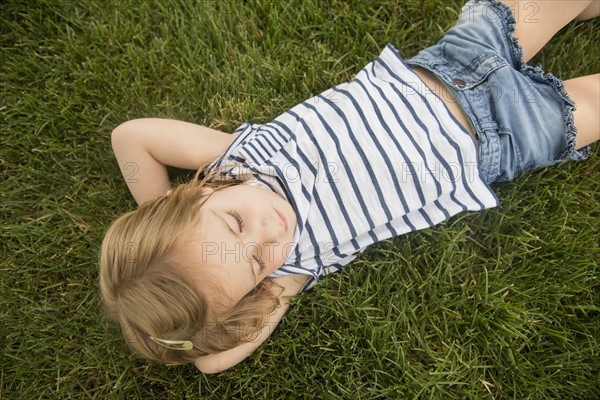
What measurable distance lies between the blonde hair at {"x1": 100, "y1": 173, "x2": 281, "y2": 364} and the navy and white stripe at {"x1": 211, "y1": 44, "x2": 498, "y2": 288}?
0.18m

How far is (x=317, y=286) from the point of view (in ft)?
5.96

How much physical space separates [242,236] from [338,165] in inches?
17.2

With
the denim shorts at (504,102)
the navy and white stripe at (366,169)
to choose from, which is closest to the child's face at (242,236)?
the navy and white stripe at (366,169)

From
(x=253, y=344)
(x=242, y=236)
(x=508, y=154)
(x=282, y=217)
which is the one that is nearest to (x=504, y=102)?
(x=508, y=154)

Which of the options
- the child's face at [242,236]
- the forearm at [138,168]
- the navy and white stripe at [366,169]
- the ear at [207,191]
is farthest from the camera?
the forearm at [138,168]

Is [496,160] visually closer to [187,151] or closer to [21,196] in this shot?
[187,151]

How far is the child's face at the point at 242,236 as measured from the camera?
4.74ft

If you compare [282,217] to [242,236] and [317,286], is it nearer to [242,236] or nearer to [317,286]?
[242,236]

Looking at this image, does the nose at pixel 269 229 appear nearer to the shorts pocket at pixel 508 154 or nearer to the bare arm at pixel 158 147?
the bare arm at pixel 158 147

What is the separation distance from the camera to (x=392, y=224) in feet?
5.74

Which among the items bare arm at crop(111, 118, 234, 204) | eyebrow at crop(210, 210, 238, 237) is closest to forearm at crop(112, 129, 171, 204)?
bare arm at crop(111, 118, 234, 204)

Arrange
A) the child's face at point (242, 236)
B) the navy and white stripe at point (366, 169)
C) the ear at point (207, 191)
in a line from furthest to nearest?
1. the navy and white stripe at point (366, 169)
2. the ear at point (207, 191)
3. the child's face at point (242, 236)

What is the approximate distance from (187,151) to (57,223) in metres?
0.67

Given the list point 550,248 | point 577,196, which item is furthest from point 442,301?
point 577,196
